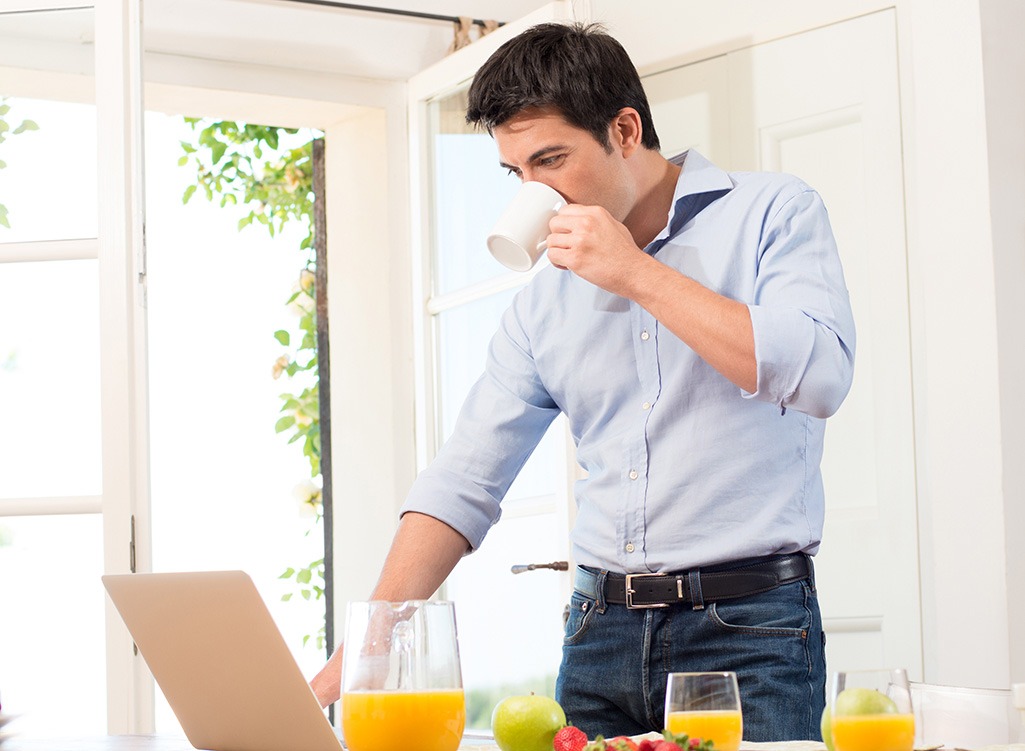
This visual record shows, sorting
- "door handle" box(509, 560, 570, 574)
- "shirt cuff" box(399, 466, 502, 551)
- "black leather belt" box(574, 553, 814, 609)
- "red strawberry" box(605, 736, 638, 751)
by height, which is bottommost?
"door handle" box(509, 560, 570, 574)

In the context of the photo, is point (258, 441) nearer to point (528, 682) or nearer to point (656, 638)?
point (528, 682)

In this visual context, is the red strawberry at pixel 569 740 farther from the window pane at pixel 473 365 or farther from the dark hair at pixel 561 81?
the window pane at pixel 473 365

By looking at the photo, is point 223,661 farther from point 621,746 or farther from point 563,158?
point 563,158

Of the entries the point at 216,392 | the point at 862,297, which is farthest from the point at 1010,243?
the point at 216,392

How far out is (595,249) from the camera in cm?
139

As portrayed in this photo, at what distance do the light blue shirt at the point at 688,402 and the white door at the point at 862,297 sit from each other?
1.04m

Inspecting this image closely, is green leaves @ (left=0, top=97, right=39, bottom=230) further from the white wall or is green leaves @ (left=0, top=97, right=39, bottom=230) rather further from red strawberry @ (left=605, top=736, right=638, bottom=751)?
red strawberry @ (left=605, top=736, right=638, bottom=751)

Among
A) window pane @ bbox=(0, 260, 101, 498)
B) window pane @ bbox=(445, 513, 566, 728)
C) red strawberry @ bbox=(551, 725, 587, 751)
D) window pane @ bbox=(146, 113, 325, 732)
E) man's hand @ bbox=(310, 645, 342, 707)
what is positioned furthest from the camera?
window pane @ bbox=(146, 113, 325, 732)

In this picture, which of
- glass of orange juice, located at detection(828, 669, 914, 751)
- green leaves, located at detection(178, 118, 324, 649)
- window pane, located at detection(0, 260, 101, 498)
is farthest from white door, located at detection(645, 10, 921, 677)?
green leaves, located at detection(178, 118, 324, 649)

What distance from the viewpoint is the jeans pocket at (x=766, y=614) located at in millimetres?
1405

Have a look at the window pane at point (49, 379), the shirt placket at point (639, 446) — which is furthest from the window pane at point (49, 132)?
the shirt placket at point (639, 446)

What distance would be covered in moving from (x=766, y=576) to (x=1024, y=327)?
1.09 metres

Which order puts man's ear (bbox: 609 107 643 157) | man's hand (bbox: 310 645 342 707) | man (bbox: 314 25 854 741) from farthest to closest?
1. man's ear (bbox: 609 107 643 157)
2. man (bbox: 314 25 854 741)
3. man's hand (bbox: 310 645 342 707)

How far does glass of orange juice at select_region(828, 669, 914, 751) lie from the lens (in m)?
0.88
